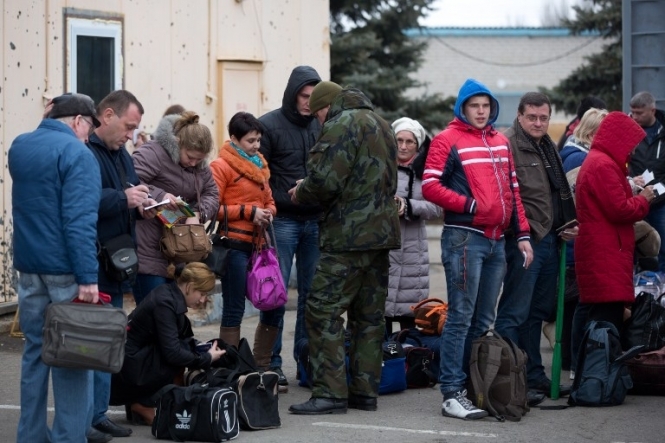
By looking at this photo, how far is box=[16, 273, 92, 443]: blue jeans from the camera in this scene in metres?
6.24

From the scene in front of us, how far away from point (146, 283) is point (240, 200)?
110 centimetres

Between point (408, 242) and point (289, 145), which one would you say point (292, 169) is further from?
point (408, 242)

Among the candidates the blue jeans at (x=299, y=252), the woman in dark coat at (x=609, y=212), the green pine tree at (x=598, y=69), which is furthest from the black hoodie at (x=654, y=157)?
the green pine tree at (x=598, y=69)

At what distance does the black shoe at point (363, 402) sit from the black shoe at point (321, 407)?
0.62 ft

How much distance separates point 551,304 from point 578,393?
2.43ft

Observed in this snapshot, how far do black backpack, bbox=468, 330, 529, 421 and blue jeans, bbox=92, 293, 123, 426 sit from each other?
2283 mm

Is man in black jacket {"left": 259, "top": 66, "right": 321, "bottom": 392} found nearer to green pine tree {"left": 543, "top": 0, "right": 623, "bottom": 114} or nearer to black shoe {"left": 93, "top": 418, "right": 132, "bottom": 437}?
black shoe {"left": 93, "top": 418, "right": 132, "bottom": 437}

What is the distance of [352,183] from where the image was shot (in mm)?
7520

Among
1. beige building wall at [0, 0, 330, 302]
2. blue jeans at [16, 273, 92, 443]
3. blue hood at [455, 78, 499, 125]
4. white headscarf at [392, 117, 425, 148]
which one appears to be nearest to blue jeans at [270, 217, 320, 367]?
white headscarf at [392, 117, 425, 148]

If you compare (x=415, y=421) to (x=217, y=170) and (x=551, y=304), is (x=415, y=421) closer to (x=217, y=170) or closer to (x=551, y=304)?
(x=551, y=304)

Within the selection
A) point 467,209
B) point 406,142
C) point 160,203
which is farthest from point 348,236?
point 406,142

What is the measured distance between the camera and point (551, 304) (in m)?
8.62

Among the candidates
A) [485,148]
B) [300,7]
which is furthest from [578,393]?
[300,7]

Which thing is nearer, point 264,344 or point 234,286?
point 234,286
